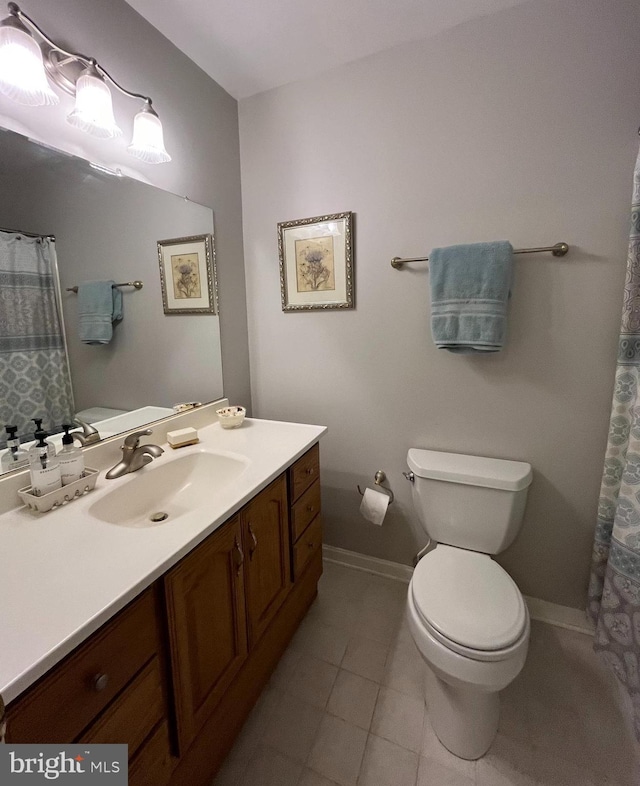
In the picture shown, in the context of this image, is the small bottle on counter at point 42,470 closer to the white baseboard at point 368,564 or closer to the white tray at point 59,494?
the white tray at point 59,494

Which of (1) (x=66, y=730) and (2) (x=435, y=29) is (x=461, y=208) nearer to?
(2) (x=435, y=29)

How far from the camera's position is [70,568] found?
2.32ft

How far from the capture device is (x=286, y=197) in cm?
171

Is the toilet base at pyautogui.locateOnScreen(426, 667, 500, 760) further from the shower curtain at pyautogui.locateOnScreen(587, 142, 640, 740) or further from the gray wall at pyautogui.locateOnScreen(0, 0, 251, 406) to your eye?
the gray wall at pyautogui.locateOnScreen(0, 0, 251, 406)

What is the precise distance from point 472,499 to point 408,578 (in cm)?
69

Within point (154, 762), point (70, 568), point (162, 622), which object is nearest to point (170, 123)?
point (70, 568)

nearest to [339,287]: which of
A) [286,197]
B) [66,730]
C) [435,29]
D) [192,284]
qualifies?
[286,197]

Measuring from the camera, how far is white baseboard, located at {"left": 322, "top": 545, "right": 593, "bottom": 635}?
1.52 m

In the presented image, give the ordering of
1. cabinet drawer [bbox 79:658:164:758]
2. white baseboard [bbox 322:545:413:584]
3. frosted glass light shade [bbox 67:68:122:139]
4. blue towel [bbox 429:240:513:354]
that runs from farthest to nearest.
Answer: white baseboard [bbox 322:545:413:584]
blue towel [bbox 429:240:513:354]
frosted glass light shade [bbox 67:68:122:139]
cabinet drawer [bbox 79:658:164:758]

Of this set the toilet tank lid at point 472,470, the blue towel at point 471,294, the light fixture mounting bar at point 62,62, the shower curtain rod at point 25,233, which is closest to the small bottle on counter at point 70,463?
the shower curtain rod at point 25,233

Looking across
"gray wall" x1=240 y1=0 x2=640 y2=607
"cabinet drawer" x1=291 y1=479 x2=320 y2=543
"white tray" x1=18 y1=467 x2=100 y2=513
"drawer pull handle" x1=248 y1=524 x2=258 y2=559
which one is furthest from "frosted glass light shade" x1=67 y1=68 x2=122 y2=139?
"cabinet drawer" x1=291 y1=479 x2=320 y2=543

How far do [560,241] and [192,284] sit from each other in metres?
→ 1.49

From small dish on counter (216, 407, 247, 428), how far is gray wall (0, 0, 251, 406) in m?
0.25

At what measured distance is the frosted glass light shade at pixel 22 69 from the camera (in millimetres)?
875
